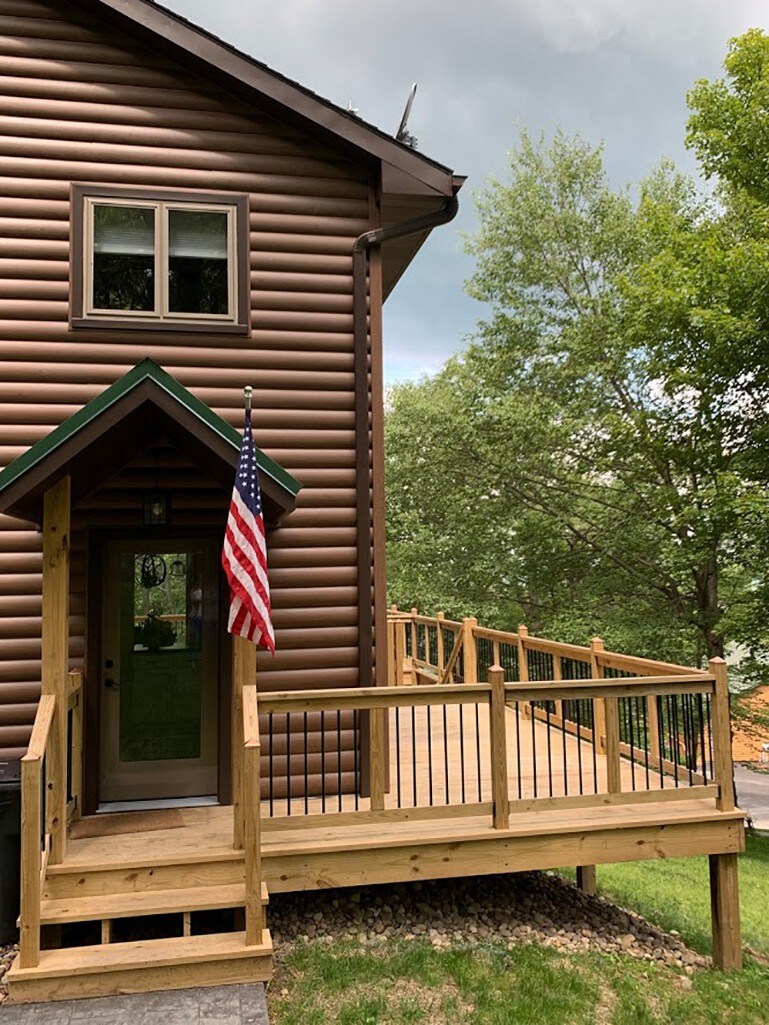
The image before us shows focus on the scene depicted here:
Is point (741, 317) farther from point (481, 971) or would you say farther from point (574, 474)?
point (481, 971)

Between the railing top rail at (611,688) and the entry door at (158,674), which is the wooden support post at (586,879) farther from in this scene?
the entry door at (158,674)

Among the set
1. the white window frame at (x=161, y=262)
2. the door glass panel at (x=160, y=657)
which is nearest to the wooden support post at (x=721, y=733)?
the door glass panel at (x=160, y=657)

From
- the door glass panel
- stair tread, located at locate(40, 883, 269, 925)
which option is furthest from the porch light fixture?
stair tread, located at locate(40, 883, 269, 925)

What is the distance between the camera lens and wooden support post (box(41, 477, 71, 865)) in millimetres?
5016

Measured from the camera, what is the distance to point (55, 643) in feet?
16.5

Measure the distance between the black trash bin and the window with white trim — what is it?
3.85m

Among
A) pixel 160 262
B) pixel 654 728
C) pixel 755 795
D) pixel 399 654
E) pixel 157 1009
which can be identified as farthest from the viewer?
pixel 755 795

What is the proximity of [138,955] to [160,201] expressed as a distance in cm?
593

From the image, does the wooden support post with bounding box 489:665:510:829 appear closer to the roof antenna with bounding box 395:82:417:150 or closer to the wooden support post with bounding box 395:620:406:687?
the roof antenna with bounding box 395:82:417:150

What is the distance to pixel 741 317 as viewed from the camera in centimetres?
1413

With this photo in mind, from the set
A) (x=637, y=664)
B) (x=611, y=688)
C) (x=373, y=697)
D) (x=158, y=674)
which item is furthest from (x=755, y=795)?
(x=158, y=674)

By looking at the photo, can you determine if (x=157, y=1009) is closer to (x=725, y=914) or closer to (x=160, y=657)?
(x=160, y=657)

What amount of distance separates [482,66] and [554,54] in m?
7.45

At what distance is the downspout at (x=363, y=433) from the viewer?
686 centimetres
